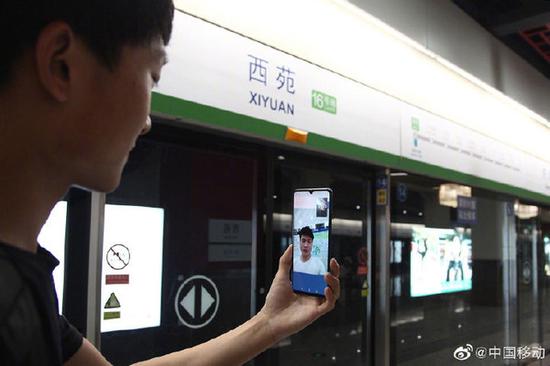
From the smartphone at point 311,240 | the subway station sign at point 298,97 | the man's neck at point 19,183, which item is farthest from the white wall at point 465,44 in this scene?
the man's neck at point 19,183

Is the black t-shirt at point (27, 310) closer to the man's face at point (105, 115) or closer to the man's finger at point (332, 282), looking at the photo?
the man's face at point (105, 115)

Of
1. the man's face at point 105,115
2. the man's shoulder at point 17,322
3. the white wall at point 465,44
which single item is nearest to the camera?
the man's shoulder at point 17,322

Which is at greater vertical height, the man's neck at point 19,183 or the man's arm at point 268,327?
the man's neck at point 19,183

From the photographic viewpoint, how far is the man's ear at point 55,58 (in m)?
0.66

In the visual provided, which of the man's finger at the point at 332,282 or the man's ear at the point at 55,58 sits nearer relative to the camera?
the man's ear at the point at 55,58

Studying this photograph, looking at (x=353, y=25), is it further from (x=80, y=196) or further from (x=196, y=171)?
(x=80, y=196)

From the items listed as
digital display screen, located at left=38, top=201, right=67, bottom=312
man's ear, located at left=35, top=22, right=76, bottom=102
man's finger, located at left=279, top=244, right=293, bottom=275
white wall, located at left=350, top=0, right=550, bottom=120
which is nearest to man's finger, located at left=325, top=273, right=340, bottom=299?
man's finger, located at left=279, top=244, right=293, bottom=275

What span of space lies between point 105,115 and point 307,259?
0.83m

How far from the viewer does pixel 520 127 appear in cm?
611

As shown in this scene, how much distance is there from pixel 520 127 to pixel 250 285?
4325 mm

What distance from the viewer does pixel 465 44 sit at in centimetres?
458

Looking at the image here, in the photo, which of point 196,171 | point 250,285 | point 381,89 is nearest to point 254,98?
point 196,171

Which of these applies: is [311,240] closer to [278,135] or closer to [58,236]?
[58,236]

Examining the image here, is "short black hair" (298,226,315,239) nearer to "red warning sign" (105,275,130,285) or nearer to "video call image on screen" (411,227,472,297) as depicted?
"red warning sign" (105,275,130,285)
